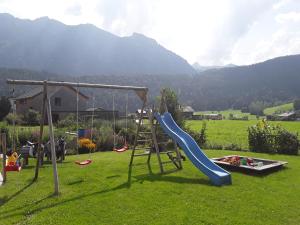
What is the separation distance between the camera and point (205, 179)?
10461mm

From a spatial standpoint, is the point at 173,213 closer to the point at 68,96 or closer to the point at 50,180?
the point at 50,180

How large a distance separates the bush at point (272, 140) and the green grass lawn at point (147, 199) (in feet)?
19.4

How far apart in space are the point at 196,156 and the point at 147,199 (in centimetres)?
371

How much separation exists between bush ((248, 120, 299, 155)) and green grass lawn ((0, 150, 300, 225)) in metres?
5.92

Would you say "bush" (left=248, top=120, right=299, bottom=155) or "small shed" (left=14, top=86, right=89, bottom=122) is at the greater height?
"small shed" (left=14, top=86, right=89, bottom=122)

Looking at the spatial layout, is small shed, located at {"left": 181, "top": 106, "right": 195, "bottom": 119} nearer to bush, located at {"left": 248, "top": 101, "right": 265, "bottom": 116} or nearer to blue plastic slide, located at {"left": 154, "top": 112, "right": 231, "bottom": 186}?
blue plastic slide, located at {"left": 154, "top": 112, "right": 231, "bottom": 186}

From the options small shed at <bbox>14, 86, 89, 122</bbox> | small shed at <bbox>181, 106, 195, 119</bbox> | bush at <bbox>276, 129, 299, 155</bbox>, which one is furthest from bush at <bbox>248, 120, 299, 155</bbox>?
small shed at <bbox>14, 86, 89, 122</bbox>

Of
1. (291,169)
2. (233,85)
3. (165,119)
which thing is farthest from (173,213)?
(233,85)

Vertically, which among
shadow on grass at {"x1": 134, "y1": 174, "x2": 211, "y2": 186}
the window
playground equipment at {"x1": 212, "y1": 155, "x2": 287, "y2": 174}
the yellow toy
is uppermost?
the window

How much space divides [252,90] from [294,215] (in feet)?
552

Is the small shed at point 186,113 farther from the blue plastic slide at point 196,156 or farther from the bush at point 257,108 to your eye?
the bush at point 257,108

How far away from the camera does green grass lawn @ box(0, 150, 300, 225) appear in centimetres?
689

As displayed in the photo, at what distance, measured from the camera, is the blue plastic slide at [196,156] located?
986 centimetres

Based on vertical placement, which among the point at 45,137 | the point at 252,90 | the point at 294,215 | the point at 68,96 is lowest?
→ the point at 294,215
